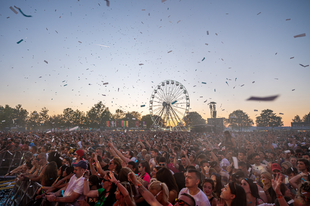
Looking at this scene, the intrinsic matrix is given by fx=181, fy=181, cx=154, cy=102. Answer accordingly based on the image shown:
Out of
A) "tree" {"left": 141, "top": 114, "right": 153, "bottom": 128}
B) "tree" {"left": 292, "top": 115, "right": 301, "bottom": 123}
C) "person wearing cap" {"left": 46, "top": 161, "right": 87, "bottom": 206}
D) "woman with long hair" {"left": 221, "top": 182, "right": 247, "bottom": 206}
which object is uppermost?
"tree" {"left": 292, "top": 115, "right": 301, "bottom": 123}

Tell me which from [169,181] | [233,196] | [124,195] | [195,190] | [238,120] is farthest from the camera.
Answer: [238,120]

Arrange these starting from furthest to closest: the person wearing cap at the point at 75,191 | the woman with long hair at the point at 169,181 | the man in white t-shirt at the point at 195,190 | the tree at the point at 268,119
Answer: the tree at the point at 268,119
the person wearing cap at the point at 75,191
the woman with long hair at the point at 169,181
the man in white t-shirt at the point at 195,190

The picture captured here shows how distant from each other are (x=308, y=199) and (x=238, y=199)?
2.59 ft

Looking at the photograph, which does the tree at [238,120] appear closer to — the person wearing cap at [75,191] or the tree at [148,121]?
the tree at [148,121]

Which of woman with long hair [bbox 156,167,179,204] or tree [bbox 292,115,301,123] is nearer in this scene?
woman with long hair [bbox 156,167,179,204]

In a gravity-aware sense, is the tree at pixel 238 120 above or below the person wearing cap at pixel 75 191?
above

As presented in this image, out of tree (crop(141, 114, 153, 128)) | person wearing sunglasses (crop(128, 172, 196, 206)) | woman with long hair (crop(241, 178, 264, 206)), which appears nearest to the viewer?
person wearing sunglasses (crop(128, 172, 196, 206))

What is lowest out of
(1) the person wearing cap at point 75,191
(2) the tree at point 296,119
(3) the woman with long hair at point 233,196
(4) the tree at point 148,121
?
(1) the person wearing cap at point 75,191

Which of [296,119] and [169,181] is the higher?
[296,119]

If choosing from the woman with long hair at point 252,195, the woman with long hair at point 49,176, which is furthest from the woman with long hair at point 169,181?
the woman with long hair at point 49,176

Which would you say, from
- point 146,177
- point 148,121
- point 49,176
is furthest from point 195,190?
point 148,121

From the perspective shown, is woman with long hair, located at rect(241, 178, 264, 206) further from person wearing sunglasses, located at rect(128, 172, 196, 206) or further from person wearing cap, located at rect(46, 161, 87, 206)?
person wearing cap, located at rect(46, 161, 87, 206)

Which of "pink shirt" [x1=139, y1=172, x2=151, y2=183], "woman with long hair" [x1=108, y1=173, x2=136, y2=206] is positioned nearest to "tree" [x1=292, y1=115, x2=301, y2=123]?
"pink shirt" [x1=139, y1=172, x2=151, y2=183]

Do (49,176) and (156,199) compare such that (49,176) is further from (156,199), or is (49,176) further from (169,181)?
(156,199)
